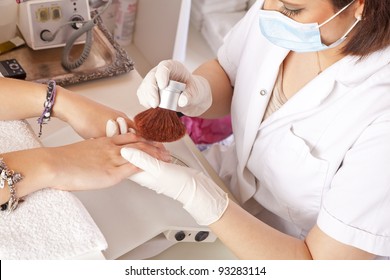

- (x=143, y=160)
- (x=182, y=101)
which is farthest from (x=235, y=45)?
(x=143, y=160)

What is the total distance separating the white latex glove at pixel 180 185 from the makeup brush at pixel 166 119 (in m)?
0.06

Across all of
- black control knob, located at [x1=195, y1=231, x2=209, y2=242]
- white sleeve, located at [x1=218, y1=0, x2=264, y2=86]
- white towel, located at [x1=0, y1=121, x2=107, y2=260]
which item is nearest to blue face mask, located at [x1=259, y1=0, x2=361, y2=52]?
white sleeve, located at [x1=218, y1=0, x2=264, y2=86]

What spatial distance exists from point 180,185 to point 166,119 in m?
0.15

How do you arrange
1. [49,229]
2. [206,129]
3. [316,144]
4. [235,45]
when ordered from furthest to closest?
[206,129]
[235,45]
[316,144]
[49,229]

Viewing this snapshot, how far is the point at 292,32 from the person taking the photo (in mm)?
1257

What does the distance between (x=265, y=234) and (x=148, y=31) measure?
4.25 ft

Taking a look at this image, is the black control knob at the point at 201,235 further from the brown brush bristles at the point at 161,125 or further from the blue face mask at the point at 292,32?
the blue face mask at the point at 292,32

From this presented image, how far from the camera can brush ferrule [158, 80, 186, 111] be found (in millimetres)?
1217

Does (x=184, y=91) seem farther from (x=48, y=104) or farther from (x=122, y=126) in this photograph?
(x=48, y=104)

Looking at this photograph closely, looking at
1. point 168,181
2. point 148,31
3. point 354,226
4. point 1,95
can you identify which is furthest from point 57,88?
point 148,31

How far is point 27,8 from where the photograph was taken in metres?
1.58

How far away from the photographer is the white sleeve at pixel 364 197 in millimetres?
1146

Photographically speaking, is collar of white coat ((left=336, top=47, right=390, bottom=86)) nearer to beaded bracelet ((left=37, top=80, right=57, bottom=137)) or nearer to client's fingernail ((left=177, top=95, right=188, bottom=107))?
client's fingernail ((left=177, top=95, right=188, bottom=107))

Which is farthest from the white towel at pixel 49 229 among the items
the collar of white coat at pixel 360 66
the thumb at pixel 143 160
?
the collar of white coat at pixel 360 66
